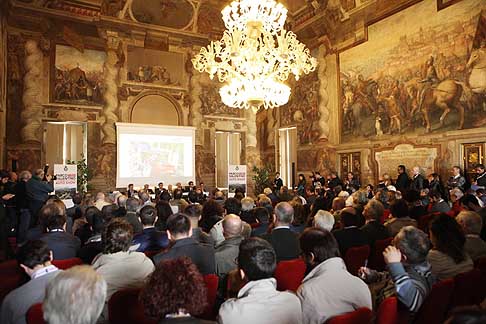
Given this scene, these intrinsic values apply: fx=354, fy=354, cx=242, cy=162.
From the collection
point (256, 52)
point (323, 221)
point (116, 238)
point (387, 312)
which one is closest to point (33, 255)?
point (116, 238)

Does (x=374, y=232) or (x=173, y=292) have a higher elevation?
(x=173, y=292)

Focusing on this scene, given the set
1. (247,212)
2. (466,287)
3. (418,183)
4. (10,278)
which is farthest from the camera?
(418,183)

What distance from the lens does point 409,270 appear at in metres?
2.55

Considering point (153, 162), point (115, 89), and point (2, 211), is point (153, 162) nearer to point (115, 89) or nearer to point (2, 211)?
point (115, 89)

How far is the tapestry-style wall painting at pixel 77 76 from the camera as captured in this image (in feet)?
48.1

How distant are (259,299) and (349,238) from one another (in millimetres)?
2457

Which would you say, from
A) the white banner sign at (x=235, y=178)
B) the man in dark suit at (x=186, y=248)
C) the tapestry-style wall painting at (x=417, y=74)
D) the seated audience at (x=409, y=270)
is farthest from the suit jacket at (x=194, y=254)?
the tapestry-style wall painting at (x=417, y=74)

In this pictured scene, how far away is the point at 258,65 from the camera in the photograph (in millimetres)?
9906

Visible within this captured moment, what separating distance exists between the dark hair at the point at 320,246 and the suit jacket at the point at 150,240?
2245 millimetres

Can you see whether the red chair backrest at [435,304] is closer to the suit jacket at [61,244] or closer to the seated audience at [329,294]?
the seated audience at [329,294]

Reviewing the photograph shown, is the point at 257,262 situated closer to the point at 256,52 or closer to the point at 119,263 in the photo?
the point at 119,263

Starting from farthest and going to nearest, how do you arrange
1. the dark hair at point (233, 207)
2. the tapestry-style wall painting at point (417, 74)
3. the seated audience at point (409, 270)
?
the tapestry-style wall painting at point (417, 74)
the dark hair at point (233, 207)
the seated audience at point (409, 270)

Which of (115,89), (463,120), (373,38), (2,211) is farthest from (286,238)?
(115,89)

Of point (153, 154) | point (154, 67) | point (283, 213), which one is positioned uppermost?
point (154, 67)
